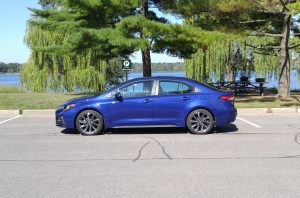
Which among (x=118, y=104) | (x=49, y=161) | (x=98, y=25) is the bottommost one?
(x=49, y=161)

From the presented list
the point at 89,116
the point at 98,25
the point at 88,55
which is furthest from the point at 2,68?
the point at 89,116

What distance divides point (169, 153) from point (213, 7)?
40.2ft

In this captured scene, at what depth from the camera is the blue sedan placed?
34.7 ft

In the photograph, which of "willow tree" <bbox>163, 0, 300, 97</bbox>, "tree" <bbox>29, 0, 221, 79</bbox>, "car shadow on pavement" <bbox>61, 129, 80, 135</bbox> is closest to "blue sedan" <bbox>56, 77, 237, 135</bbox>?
"car shadow on pavement" <bbox>61, 129, 80, 135</bbox>

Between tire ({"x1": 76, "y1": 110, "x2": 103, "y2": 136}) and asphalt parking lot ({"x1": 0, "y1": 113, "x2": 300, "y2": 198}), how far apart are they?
275 mm

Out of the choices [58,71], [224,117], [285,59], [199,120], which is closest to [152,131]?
[199,120]

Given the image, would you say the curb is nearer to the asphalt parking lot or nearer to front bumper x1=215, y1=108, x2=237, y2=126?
the asphalt parking lot

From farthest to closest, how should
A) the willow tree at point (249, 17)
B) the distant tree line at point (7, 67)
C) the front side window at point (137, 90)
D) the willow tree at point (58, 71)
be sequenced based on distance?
the distant tree line at point (7, 67)
the willow tree at point (58, 71)
the willow tree at point (249, 17)
the front side window at point (137, 90)

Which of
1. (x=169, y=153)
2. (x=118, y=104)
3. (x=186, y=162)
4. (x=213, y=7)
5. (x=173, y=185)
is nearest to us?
(x=173, y=185)

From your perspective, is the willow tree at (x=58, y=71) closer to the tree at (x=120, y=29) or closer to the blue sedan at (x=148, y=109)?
the tree at (x=120, y=29)

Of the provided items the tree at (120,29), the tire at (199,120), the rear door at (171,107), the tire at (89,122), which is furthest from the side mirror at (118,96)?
the tree at (120,29)

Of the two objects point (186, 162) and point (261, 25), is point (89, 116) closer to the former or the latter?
point (186, 162)

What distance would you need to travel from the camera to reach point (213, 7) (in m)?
19.2

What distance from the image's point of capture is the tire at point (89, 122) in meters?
10.7
